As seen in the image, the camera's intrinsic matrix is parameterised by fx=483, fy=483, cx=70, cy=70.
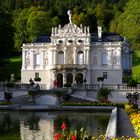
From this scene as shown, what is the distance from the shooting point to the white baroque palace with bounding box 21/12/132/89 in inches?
2477

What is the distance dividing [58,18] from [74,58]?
46.4 meters

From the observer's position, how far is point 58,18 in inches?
4281

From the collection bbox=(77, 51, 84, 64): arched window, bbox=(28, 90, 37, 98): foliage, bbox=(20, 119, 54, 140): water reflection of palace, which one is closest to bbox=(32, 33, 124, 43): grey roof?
bbox=(77, 51, 84, 64): arched window

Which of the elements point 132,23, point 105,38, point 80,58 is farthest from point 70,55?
point 132,23

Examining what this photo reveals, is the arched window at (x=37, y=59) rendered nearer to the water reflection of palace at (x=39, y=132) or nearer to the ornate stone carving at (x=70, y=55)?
the ornate stone carving at (x=70, y=55)

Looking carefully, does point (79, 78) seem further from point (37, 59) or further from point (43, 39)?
point (43, 39)

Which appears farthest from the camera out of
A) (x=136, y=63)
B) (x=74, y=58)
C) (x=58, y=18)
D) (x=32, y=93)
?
(x=58, y=18)

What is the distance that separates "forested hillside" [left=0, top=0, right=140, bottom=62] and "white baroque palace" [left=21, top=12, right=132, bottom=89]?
7351 mm

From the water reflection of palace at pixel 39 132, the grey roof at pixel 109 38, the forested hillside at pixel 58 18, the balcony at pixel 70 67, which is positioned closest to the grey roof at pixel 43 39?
the balcony at pixel 70 67

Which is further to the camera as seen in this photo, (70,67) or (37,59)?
(37,59)

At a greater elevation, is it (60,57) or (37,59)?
(60,57)

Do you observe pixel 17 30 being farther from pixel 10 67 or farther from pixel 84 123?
pixel 84 123

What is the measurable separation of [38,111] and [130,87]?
16225 mm

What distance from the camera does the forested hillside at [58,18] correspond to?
259 feet
